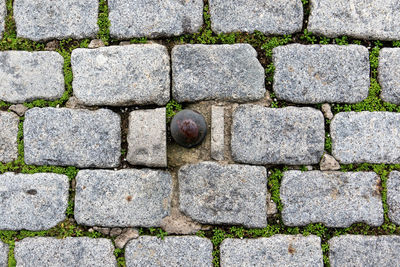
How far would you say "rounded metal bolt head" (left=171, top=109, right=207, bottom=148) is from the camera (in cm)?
186

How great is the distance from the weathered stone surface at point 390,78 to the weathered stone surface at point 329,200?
1.60ft

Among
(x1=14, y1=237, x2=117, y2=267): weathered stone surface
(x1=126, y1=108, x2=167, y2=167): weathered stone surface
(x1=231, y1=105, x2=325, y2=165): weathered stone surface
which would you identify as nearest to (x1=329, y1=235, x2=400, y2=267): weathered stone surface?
(x1=231, y1=105, x2=325, y2=165): weathered stone surface

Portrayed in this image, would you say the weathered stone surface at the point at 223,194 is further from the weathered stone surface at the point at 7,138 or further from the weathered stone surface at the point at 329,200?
the weathered stone surface at the point at 7,138

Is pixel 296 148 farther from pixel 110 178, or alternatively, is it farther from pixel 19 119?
pixel 19 119

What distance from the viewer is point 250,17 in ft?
6.59

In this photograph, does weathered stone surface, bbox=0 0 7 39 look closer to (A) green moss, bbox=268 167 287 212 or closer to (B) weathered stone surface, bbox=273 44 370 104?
(B) weathered stone surface, bbox=273 44 370 104

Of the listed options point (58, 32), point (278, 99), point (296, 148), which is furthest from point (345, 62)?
point (58, 32)

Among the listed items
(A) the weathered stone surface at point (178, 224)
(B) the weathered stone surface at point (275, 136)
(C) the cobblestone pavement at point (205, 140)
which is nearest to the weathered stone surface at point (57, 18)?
(C) the cobblestone pavement at point (205, 140)

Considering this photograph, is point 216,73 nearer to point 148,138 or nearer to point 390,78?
point 148,138

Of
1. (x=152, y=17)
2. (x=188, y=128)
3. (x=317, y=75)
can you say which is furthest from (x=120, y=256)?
(x=317, y=75)

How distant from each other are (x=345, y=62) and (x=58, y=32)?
1.61m

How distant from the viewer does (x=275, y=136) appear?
1.97 metres

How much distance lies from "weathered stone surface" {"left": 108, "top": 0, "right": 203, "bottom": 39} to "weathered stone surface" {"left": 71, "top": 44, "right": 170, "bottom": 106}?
0.31ft

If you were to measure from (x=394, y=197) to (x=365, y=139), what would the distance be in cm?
36
